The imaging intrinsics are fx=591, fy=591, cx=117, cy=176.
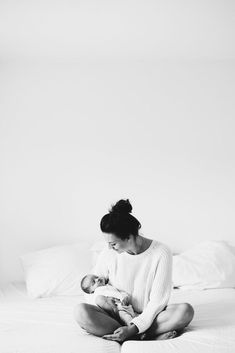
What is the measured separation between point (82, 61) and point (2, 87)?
2.29 feet

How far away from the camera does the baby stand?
318 cm

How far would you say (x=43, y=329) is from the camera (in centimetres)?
317

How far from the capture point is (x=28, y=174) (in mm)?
4887

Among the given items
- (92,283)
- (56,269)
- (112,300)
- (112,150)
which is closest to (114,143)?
(112,150)

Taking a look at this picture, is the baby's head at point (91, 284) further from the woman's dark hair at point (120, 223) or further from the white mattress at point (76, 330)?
the woman's dark hair at point (120, 223)

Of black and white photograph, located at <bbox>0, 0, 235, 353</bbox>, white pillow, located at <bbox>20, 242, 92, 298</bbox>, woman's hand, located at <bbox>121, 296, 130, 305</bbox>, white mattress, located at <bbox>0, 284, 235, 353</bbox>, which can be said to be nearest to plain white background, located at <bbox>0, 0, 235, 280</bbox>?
black and white photograph, located at <bbox>0, 0, 235, 353</bbox>

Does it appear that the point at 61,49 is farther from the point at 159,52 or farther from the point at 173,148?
the point at 173,148

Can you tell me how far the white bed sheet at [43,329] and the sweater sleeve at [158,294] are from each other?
0.63 ft

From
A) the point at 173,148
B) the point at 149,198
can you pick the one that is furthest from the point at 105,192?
the point at 173,148

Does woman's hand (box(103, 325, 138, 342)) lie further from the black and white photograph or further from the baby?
the black and white photograph

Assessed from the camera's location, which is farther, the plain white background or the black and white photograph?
the plain white background

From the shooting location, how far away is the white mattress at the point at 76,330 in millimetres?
2795

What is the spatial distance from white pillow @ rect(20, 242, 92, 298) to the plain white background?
0.25m

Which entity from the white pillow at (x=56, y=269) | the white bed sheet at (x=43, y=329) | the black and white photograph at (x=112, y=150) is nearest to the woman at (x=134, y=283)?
the white bed sheet at (x=43, y=329)
